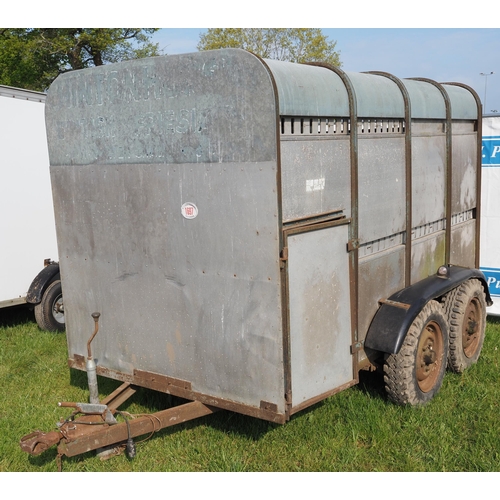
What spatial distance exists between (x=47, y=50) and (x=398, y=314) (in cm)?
2589

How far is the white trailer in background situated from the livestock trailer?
5513 millimetres

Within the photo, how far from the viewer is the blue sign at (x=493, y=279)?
7.99 m

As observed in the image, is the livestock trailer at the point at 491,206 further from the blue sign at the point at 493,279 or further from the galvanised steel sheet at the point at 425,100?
the galvanised steel sheet at the point at 425,100

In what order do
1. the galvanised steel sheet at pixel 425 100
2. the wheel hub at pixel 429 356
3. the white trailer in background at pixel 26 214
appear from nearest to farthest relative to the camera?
the wheel hub at pixel 429 356 < the galvanised steel sheet at pixel 425 100 < the white trailer in background at pixel 26 214

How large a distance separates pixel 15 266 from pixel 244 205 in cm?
464

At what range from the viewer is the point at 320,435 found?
472cm

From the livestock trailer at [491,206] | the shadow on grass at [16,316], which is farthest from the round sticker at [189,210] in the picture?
the livestock trailer at [491,206]

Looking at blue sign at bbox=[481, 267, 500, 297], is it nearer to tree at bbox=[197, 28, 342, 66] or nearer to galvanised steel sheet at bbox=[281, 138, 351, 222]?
galvanised steel sheet at bbox=[281, 138, 351, 222]

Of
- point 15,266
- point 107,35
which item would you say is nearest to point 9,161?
point 15,266

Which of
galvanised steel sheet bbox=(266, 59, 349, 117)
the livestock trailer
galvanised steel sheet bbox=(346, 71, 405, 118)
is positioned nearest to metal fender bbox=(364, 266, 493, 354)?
galvanised steel sheet bbox=(346, 71, 405, 118)

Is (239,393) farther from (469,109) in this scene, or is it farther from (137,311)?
(469,109)

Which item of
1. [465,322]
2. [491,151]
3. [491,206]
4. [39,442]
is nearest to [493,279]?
[491,206]

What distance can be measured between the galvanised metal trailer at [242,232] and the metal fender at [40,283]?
2622mm

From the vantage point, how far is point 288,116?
389 centimetres
